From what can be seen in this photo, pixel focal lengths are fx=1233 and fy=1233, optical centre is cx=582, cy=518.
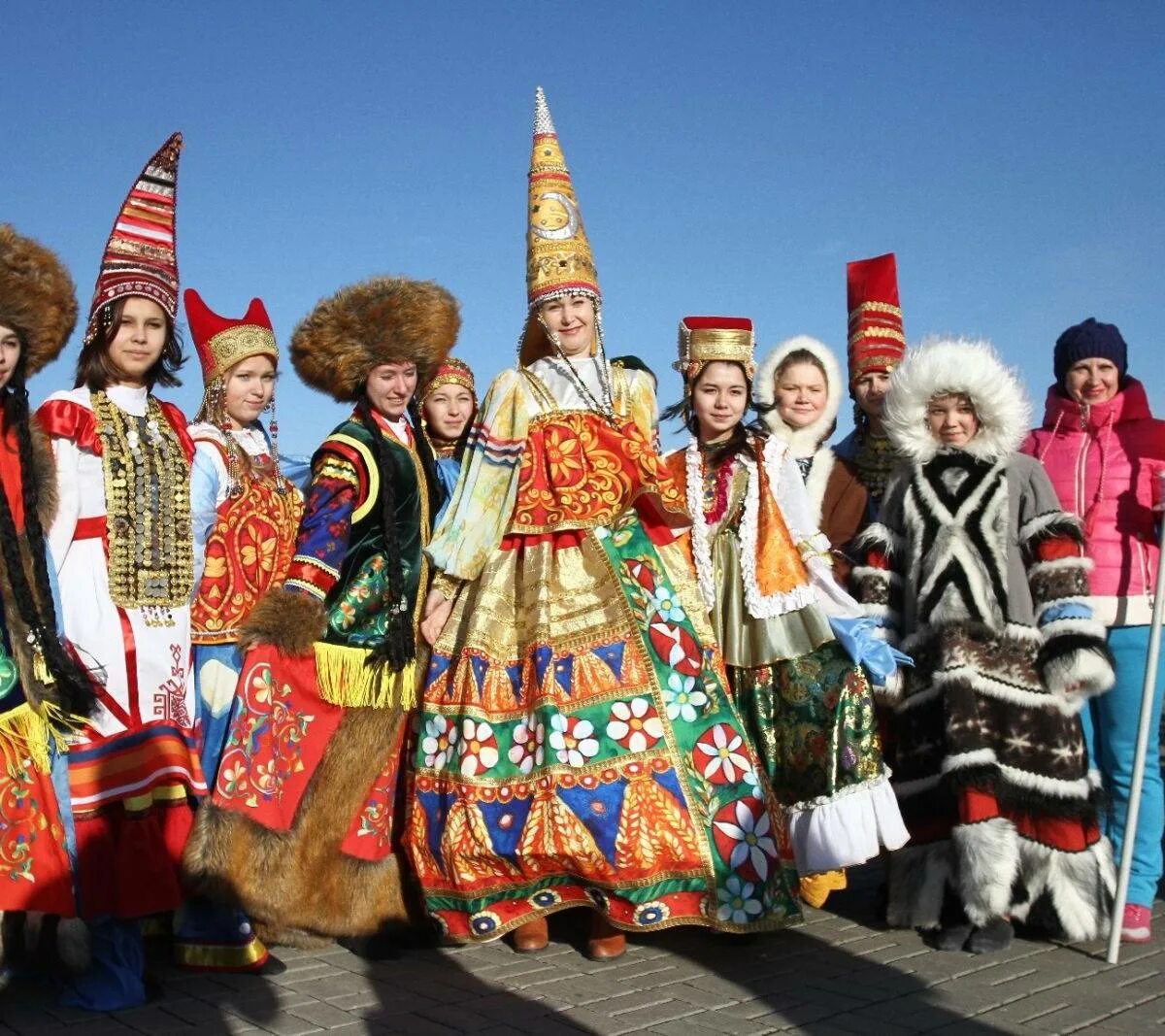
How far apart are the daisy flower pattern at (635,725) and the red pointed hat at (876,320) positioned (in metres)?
2.29

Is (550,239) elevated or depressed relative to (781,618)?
elevated

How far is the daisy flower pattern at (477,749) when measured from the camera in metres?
4.42

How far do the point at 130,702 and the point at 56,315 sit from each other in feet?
4.31

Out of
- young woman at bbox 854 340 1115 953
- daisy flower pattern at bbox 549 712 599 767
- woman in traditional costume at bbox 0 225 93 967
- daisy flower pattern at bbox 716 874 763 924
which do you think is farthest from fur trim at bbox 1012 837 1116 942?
woman in traditional costume at bbox 0 225 93 967

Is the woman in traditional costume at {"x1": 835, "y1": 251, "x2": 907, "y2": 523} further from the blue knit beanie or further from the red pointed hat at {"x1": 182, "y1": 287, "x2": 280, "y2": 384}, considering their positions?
the red pointed hat at {"x1": 182, "y1": 287, "x2": 280, "y2": 384}

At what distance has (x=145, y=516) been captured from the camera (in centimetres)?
423

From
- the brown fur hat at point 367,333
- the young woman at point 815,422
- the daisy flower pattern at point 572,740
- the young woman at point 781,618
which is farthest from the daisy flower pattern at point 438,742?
the young woman at point 815,422

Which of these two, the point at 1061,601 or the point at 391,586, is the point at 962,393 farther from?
the point at 391,586

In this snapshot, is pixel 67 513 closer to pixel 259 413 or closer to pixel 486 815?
pixel 259 413

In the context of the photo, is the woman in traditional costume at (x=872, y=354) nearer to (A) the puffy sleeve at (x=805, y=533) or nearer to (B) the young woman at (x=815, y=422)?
(B) the young woman at (x=815, y=422)

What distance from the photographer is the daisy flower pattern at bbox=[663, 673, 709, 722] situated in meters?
4.45

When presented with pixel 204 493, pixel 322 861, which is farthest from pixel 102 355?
pixel 322 861

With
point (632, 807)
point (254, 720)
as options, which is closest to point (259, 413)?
point (254, 720)

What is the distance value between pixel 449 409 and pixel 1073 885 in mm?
3171
